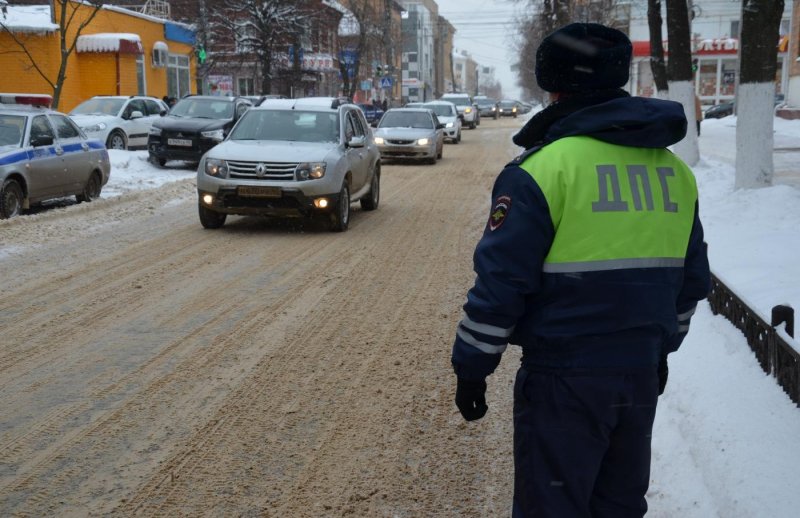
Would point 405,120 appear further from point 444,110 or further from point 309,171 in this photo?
point 309,171

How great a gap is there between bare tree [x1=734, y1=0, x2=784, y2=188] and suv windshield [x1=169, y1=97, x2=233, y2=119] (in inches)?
536

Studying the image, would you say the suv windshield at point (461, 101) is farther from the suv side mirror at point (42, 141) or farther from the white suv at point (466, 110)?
the suv side mirror at point (42, 141)

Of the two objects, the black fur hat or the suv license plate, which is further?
the suv license plate

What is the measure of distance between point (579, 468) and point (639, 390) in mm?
284

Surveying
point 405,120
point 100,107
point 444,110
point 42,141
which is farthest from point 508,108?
point 42,141

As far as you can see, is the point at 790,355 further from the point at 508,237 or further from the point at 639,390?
the point at 508,237

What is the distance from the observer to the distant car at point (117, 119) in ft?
75.1

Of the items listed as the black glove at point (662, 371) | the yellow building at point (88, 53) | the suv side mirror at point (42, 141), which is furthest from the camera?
the yellow building at point (88, 53)

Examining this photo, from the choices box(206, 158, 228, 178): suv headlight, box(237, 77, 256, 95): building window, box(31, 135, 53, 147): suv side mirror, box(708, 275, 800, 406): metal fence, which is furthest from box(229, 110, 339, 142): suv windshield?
box(237, 77, 256, 95): building window

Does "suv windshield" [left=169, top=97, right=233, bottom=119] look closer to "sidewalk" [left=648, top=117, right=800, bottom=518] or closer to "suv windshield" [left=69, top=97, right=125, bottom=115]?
"suv windshield" [left=69, top=97, right=125, bottom=115]

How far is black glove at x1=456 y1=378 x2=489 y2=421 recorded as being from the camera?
2.74 m

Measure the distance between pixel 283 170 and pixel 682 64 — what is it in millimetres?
Answer: 9822

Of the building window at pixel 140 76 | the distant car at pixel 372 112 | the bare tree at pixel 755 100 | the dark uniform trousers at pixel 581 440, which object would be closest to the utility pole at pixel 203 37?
the building window at pixel 140 76

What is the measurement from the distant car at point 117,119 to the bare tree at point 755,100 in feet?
49.9
